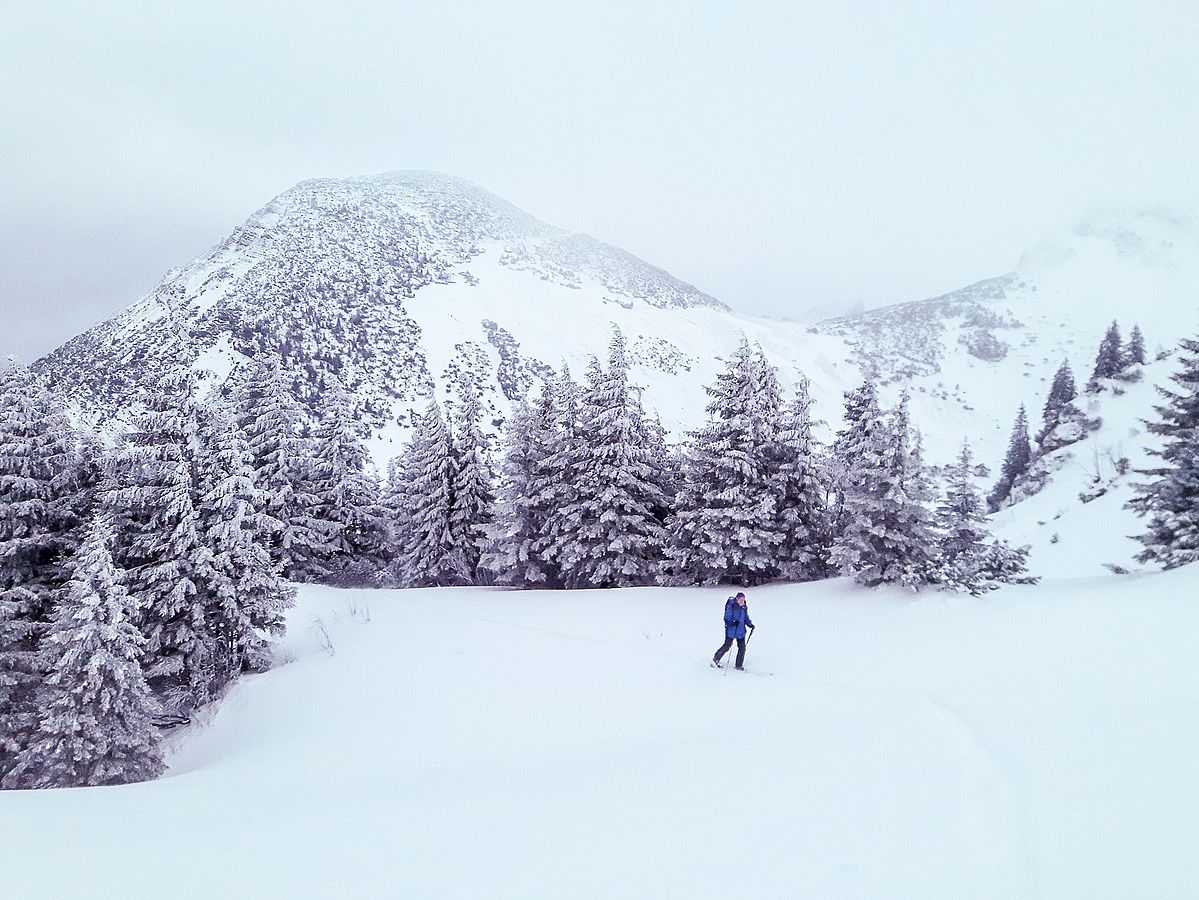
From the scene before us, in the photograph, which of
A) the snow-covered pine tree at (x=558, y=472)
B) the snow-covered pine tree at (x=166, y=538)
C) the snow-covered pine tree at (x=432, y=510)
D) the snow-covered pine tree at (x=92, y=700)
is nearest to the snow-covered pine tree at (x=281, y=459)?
the snow-covered pine tree at (x=432, y=510)

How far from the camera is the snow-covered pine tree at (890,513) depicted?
1369 centimetres

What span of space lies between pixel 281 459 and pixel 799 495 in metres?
19.4

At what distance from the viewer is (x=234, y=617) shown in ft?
39.3

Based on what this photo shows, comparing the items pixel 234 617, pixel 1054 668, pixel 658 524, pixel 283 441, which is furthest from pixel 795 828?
pixel 283 441

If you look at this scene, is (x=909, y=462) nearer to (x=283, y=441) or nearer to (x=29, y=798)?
(x=29, y=798)

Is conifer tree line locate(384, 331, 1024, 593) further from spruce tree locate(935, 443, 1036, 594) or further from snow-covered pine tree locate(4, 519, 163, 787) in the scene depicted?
snow-covered pine tree locate(4, 519, 163, 787)

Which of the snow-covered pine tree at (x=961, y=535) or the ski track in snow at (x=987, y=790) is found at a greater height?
the snow-covered pine tree at (x=961, y=535)

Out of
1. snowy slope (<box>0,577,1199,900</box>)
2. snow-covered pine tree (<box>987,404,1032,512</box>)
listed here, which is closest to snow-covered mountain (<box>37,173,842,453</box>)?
snowy slope (<box>0,577,1199,900</box>)

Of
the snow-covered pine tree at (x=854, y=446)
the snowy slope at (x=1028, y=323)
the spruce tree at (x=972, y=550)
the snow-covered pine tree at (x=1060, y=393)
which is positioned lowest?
the spruce tree at (x=972, y=550)

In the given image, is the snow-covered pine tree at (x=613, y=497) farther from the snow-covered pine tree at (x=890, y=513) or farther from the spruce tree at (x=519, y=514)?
the snow-covered pine tree at (x=890, y=513)

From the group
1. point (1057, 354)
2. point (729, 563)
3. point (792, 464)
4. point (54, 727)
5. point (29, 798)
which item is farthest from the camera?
point (1057, 354)

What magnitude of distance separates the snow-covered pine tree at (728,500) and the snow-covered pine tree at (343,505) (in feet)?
51.3

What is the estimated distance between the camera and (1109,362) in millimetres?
54250

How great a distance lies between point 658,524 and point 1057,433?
158ft
